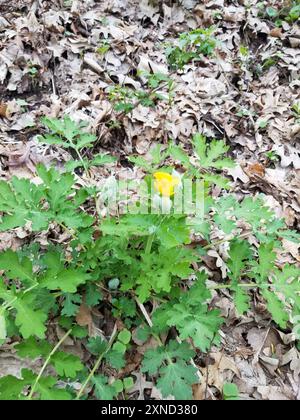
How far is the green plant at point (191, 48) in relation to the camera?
404cm

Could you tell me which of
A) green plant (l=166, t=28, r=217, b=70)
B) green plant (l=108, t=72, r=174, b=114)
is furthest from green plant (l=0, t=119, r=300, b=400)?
green plant (l=166, t=28, r=217, b=70)

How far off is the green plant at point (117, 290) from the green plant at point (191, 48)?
6.65 ft

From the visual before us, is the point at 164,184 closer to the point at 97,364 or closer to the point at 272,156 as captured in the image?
the point at 97,364

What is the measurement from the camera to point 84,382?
206 centimetres

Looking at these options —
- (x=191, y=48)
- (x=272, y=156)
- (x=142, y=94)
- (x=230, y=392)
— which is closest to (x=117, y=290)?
(x=230, y=392)

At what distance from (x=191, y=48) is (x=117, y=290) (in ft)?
9.26

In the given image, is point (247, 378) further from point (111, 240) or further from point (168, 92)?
point (168, 92)

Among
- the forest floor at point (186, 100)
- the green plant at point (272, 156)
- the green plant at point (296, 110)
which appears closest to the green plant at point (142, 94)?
the forest floor at point (186, 100)

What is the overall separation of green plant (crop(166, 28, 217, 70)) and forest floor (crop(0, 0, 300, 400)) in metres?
0.08

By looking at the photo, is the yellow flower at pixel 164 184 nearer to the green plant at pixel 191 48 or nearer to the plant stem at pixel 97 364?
the plant stem at pixel 97 364

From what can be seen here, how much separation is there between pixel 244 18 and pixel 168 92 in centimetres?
154

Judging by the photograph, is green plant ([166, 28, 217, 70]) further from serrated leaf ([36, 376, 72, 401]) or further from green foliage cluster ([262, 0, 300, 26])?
serrated leaf ([36, 376, 72, 401])

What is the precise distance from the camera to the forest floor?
248 cm
